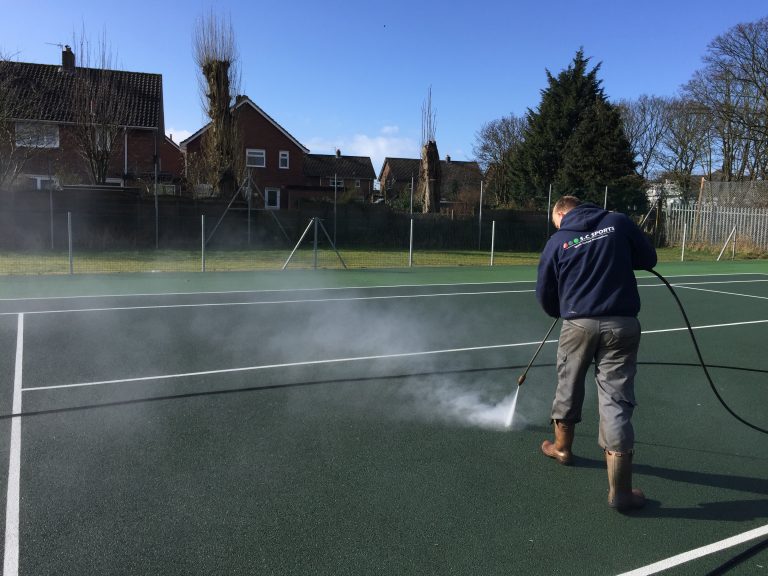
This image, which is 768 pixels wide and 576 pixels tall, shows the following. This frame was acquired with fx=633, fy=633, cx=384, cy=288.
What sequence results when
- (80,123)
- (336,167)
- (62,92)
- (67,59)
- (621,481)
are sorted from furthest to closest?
(336,167) < (67,59) < (62,92) < (80,123) < (621,481)

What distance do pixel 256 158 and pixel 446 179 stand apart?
24.2 m

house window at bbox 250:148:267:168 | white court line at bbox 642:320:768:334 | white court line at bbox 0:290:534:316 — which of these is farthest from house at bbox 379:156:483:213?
white court line at bbox 642:320:768:334

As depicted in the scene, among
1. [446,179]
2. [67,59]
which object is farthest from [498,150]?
[67,59]

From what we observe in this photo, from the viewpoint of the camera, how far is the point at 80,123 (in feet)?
86.8

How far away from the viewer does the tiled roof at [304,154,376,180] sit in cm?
5570

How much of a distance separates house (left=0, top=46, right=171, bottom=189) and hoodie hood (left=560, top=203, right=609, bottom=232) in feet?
62.1

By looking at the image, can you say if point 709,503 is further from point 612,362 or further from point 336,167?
point 336,167

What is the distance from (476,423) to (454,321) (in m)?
5.08

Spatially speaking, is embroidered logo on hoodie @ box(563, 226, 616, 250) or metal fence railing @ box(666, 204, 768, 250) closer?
embroidered logo on hoodie @ box(563, 226, 616, 250)

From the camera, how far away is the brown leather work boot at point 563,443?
178 inches

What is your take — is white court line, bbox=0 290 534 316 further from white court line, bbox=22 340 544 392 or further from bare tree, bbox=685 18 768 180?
bare tree, bbox=685 18 768 180

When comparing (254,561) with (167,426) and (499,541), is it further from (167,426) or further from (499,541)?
(167,426)

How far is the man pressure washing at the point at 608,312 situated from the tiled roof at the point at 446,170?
2133 inches

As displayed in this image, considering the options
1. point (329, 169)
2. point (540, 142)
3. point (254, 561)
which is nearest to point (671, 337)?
point (254, 561)
